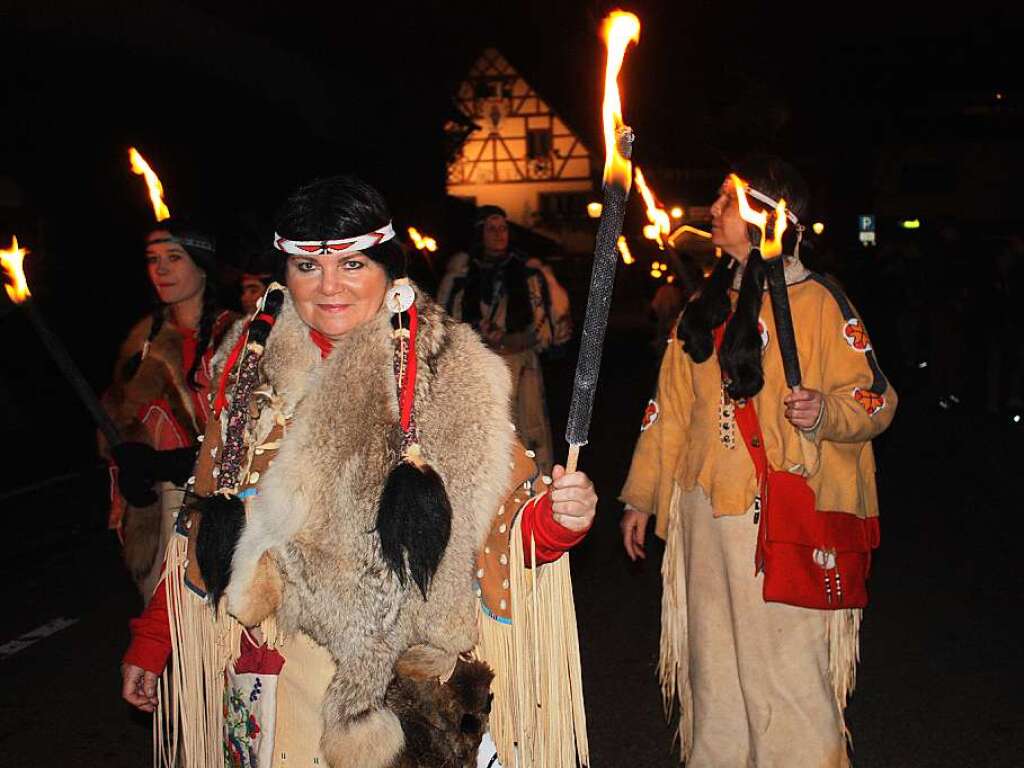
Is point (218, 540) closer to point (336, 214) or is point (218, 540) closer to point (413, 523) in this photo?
point (413, 523)

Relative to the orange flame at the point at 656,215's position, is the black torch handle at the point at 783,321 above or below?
below

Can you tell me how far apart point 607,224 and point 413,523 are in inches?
30.3

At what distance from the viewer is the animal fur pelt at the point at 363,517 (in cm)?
242

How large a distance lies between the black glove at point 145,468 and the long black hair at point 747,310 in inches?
70.6

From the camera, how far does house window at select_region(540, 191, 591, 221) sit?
5284cm

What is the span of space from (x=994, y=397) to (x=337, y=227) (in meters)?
12.7

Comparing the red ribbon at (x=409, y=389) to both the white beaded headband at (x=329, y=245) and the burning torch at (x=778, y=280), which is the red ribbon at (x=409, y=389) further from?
the burning torch at (x=778, y=280)

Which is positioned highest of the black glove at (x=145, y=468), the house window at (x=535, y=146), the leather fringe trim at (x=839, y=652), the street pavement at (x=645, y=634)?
the house window at (x=535, y=146)

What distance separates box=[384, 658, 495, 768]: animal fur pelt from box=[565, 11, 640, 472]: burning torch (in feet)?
1.81

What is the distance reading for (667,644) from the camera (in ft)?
13.6

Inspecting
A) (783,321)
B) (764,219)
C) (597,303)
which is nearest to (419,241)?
(764,219)

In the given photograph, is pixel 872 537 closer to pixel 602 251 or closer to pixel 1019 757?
pixel 1019 757

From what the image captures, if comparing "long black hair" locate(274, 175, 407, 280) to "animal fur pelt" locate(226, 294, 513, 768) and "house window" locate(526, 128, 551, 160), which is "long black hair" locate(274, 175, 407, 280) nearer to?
"animal fur pelt" locate(226, 294, 513, 768)

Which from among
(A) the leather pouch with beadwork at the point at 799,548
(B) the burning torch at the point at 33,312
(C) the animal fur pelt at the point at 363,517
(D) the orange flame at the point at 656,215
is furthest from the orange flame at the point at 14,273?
(A) the leather pouch with beadwork at the point at 799,548
